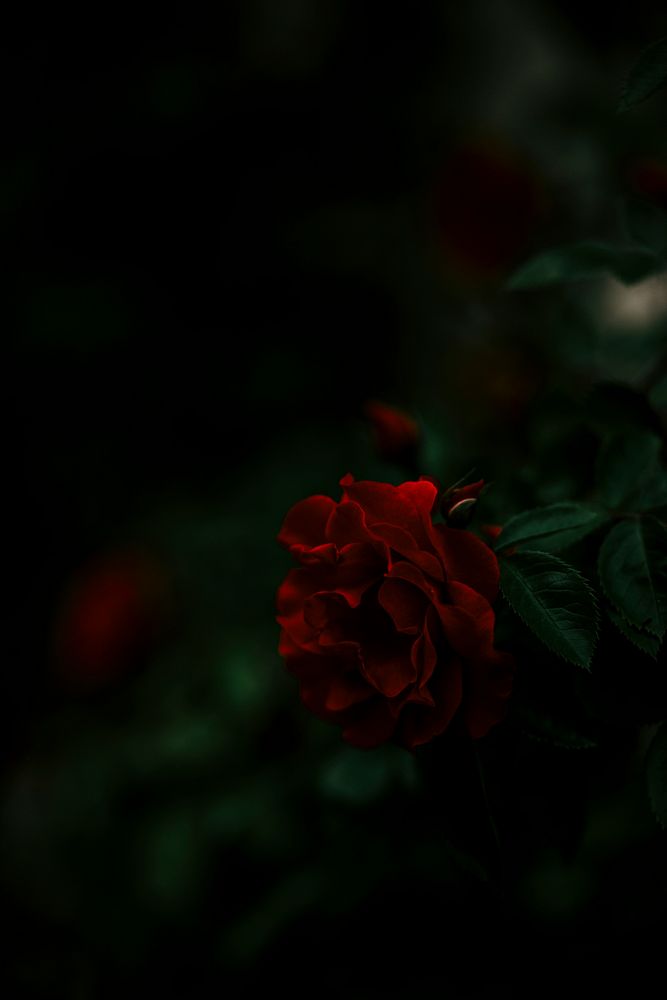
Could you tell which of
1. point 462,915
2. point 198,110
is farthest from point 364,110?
point 462,915

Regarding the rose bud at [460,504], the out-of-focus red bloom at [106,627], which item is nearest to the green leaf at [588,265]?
the rose bud at [460,504]

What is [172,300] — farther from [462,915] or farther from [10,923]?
[462,915]

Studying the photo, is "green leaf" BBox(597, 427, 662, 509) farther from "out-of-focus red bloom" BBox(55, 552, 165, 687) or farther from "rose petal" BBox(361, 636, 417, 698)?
"out-of-focus red bloom" BBox(55, 552, 165, 687)

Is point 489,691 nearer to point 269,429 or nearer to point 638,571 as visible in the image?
point 638,571

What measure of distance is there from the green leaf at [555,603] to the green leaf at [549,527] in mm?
23

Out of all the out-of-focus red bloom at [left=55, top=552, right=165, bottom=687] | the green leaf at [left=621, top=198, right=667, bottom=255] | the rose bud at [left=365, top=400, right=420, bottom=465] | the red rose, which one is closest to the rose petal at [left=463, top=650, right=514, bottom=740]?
the red rose

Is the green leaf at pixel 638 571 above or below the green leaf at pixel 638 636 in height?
above

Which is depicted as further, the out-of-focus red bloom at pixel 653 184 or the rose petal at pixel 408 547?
the out-of-focus red bloom at pixel 653 184

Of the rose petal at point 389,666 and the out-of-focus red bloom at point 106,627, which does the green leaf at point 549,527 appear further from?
the out-of-focus red bloom at point 106,627

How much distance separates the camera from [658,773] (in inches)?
19.0

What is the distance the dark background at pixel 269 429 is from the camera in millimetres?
859

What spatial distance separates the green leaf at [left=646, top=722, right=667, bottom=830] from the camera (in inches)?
18.7

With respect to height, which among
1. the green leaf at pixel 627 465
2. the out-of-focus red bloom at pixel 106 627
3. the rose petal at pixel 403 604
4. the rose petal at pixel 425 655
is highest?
the rose petal at pixel 403 604

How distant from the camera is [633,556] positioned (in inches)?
19.7
